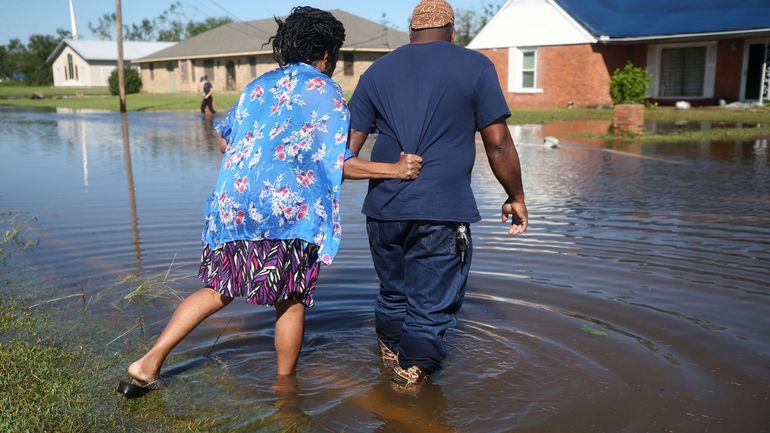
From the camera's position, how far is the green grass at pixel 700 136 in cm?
1540

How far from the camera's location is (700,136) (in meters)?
15.9

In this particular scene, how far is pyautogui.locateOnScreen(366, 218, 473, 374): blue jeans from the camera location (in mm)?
3490

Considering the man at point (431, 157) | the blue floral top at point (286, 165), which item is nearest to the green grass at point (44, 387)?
the blue floral top at point (286, 165)

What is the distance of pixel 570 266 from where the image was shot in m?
5.84

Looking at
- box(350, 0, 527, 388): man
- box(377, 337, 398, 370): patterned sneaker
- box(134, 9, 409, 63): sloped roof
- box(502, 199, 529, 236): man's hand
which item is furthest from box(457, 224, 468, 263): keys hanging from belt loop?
box(134, 9, 409, 63): sloped roof

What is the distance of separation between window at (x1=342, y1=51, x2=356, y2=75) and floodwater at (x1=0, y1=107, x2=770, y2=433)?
33.6m

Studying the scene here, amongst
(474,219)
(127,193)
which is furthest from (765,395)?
(127,193)

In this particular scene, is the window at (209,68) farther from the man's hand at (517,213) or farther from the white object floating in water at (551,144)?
the man's hand at (517,213)

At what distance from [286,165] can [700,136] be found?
575 inches

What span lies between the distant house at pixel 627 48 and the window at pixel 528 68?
4 cm

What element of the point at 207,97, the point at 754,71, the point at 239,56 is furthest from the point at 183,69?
the point at 754,71

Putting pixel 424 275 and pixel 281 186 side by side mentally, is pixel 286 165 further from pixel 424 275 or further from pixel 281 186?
pixel 424 275

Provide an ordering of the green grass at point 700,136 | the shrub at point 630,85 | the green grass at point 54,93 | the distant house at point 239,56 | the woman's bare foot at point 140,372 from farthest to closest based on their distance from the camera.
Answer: the green grass at point 54,93 < the distant house at point 239,56 < the shrub at point 630,85 < the green grass at point 700,136 < the woman's bare foot at point 140,372

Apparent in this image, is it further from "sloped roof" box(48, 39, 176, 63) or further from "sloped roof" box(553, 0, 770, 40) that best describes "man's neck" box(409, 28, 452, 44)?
"sloped roof" box(48, 39, 176, 63)
